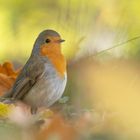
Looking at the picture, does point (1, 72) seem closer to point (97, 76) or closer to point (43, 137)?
point (97, 76)

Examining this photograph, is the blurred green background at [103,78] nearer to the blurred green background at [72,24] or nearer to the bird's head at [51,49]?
the blurred green background at [72,24]

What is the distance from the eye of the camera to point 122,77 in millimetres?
950

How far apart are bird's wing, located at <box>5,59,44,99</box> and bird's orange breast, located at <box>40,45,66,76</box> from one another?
43 mm

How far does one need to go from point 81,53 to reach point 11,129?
52cm

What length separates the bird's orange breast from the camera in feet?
5.53

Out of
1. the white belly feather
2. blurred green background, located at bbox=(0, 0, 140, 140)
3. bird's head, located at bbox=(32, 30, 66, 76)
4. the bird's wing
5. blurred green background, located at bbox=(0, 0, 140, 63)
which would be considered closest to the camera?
blurred green background, located at bbox=(0, 0, 140, 140)

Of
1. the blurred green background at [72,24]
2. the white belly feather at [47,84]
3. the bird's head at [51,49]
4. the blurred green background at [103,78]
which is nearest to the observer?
the blurred green background at [103,78]

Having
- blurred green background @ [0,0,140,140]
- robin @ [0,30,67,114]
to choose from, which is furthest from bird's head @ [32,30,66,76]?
blurred green background @ [0,0,140,140]

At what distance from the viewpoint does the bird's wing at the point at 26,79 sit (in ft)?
4.29

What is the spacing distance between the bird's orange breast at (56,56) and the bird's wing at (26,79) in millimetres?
43

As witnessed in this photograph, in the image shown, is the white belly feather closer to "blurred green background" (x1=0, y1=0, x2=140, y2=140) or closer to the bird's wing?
the bird's wing

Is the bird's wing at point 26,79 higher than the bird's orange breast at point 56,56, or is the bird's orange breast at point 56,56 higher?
the bird's orange breast at point 56,56

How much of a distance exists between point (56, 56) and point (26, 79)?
241mm

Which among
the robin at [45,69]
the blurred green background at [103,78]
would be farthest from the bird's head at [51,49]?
the blurred green background at [103,78]
